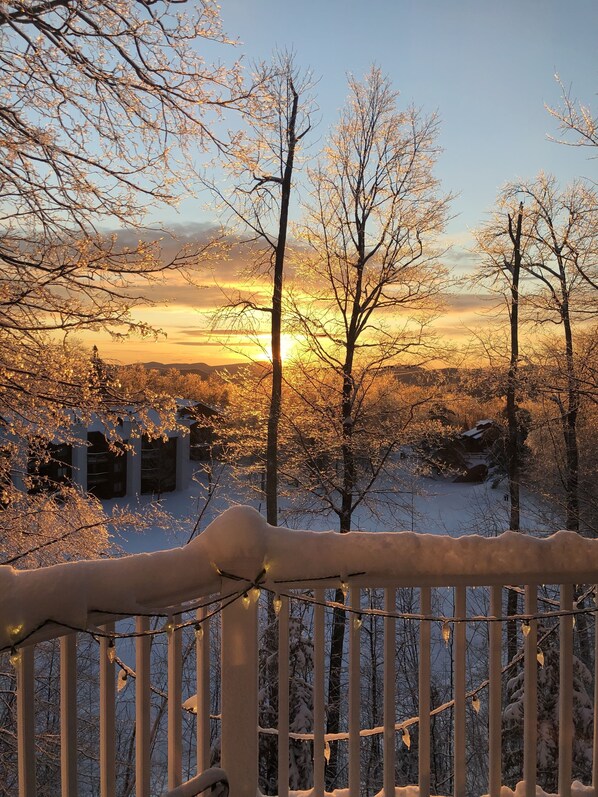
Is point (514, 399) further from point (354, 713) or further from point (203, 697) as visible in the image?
point (203, 697)

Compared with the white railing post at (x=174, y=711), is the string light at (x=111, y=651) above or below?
above

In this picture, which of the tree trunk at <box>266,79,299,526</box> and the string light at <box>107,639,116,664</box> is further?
the tree trunk at <box>266,79,299,526</box>

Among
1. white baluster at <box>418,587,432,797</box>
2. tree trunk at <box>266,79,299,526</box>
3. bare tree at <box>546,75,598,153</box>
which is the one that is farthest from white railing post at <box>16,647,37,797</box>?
bare tree at <box>546,75,598,153</box>


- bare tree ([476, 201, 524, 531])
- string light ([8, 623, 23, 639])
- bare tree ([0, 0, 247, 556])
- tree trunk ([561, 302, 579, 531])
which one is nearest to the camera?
string light ([8, 623, 23, 639])

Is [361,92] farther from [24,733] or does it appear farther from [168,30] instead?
[24,733]

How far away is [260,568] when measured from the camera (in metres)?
1.67

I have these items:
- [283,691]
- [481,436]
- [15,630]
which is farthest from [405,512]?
[15,630]

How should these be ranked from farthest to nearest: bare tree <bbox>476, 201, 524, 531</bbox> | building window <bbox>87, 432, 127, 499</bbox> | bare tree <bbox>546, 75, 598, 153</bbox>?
building window <bbox>87, 432, 127, 499</bbox> → bare tree <bbox>476, 201, 524, 531</bbox> → bare tree <bbox>546, 75, 598, 153</bbox>

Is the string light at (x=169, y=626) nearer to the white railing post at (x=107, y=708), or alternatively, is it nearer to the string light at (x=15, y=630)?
the white railing post at (x=107, y=708)

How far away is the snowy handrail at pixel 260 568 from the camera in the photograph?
1.43 meters

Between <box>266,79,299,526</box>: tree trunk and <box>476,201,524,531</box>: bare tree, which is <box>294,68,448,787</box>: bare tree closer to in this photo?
<box>266,79,299,526</box>: tree trunk

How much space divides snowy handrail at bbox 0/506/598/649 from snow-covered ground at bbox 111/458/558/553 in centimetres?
629

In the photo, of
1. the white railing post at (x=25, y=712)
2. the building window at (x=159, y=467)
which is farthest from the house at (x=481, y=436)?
the white railing post at (x=25, y=712)

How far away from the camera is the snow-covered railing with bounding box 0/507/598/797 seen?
4.80 feet
